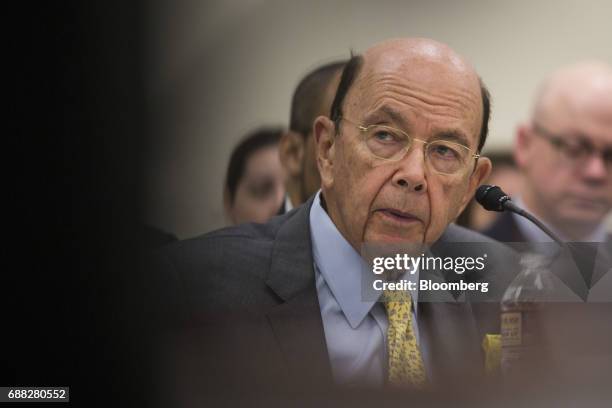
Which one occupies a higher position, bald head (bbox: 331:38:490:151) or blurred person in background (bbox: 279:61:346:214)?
bald head (bbox: 331:38:490:151)

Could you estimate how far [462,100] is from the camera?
1.97 meters

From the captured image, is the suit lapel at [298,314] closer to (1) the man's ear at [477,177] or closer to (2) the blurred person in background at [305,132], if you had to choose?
(2) the blurred person in background at [305,132]

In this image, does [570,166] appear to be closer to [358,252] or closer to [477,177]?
[477,177]

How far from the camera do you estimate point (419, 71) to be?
77.1 inches

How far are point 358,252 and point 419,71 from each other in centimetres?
45

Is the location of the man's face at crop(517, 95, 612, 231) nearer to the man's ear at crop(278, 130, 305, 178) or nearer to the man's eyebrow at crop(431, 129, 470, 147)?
the man's eyebrow at crop(431, 129, 470, 147)

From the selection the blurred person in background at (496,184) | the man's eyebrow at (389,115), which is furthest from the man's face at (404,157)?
the blurred person in background at (496,184)

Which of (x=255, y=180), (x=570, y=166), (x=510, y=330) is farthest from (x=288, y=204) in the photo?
(x=570, y=166)

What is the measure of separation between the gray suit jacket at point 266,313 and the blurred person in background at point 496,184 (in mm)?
34

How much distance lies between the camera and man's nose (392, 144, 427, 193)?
1.93 m

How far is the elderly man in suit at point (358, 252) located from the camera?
76.6 inches

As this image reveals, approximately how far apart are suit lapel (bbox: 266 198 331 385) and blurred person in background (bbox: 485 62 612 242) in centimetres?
51

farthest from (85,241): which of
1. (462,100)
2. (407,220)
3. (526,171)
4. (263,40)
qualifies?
(526,171)

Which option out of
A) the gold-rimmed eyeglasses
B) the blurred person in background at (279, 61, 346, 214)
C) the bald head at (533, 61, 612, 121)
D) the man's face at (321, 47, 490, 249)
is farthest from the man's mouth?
the bald head at (533, 61, 612, 121)
